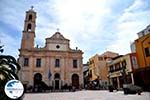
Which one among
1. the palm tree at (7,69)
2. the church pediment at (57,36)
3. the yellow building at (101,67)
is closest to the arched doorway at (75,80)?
the yellow building at (101,67)

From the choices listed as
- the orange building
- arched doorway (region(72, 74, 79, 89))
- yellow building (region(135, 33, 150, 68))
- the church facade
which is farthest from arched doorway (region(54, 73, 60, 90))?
yellow building (region(135, 33, 150, 68))

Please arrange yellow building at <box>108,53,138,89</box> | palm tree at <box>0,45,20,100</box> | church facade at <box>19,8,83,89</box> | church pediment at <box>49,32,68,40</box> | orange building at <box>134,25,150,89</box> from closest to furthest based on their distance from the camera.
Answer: palm tree at <box>0,45,20,100</box> → orange building at <box>134,25,150,89</box> → yellow building at <box>108,53,138,89</box> → church facade at <box>19,8,83,89</box> → church pediment at <box>49,32,68,40</box>

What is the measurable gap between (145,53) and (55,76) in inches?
735

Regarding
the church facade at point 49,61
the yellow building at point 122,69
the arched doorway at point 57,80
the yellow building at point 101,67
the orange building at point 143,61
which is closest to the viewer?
the orange building at point 143,61

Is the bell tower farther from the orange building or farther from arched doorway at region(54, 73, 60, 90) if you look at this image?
the orange building

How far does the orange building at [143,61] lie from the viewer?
63.2ft

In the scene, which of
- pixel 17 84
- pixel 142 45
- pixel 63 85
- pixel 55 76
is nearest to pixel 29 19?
pixel 55 76

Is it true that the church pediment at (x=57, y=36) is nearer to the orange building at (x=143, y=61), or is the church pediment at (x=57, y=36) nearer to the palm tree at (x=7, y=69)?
the orange building at (x=143, y=61)

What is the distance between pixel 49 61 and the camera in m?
34.6

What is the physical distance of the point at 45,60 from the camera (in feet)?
113

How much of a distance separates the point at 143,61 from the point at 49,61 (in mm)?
18642

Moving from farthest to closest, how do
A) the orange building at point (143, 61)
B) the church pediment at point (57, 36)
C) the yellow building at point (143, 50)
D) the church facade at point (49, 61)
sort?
the church pediment at point (57, 36)
the church facade at point (49, 61)
the yellow building at point (143, 50)
the orange building at point (143, 61)

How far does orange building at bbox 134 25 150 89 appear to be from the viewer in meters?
19.2

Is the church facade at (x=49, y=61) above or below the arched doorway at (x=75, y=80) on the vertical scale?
above
